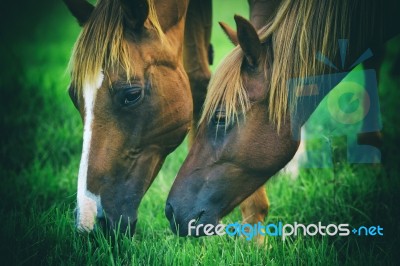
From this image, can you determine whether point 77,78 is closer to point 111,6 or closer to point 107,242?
point 111,6

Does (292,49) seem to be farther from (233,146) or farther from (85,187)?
(85,187)

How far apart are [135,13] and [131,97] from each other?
0.51m

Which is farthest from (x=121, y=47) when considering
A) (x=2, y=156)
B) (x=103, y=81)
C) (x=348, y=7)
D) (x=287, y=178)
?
(x=2, y=156)

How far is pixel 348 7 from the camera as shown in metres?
2.52

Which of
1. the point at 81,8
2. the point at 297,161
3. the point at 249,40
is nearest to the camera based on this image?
the point at 249,40

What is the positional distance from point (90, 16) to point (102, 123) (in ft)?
2.35

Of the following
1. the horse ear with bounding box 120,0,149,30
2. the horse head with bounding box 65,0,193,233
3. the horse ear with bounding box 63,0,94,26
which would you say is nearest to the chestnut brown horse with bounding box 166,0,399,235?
the horse head with bounding box 65,0,193,233

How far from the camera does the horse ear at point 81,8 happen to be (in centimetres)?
→ 288

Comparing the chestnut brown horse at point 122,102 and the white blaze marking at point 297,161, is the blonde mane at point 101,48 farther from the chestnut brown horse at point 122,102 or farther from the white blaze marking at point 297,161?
the white blaze marking at point 297,161

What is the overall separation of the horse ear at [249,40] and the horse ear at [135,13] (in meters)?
0.63

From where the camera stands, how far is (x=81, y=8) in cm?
289

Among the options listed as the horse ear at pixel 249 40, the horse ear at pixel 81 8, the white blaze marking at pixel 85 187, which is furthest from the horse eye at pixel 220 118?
the horse ear at pixel 81 8

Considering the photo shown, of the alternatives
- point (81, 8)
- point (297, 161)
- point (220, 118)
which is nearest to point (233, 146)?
point (220, 118)

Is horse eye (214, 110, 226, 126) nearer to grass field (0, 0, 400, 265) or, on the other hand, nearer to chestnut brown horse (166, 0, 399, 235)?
chestnut brown horse (166, 0, 399, 235)
